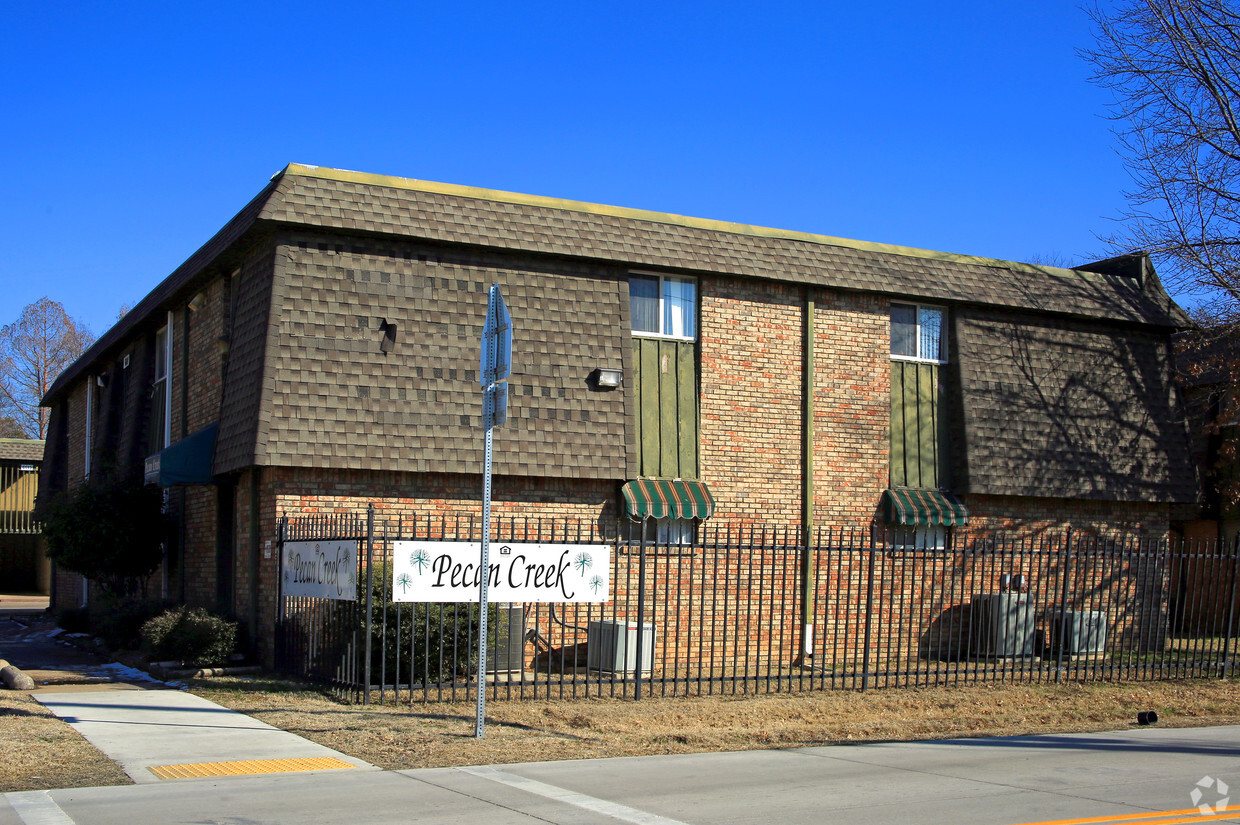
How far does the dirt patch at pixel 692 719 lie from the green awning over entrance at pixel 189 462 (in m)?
3.49

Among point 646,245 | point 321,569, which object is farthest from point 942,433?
point 321,569

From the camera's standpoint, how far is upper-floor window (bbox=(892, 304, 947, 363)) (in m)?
18.8

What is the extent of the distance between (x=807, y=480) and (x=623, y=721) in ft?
23.2

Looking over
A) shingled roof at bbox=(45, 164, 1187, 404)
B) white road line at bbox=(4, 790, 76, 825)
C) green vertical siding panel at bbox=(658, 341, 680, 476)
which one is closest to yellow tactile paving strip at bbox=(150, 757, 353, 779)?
white road line at bbox=(4, 790, 76, 825)

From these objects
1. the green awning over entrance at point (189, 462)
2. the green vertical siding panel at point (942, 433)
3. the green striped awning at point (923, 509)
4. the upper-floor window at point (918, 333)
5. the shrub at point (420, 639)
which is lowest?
the shrub at point (420, 639)

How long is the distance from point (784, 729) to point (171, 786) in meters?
5.83

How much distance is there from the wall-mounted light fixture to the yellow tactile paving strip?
25.4 feet

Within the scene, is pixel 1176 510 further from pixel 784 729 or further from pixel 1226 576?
pixel 784 729

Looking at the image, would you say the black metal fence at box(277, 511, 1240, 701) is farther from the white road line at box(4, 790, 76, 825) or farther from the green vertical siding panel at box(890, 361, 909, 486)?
the white road line at box(4, 790, 76, 825)

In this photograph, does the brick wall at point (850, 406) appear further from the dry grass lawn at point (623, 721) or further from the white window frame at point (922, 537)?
the dry grass lawn at point (623, 721)

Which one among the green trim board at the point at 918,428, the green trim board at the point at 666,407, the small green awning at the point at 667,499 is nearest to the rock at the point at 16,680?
the small green awning at the point at 667,499

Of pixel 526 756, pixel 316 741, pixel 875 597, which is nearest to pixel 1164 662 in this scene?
pixel 875 597

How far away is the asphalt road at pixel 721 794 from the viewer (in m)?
7.28

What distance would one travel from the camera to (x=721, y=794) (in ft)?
26.7
